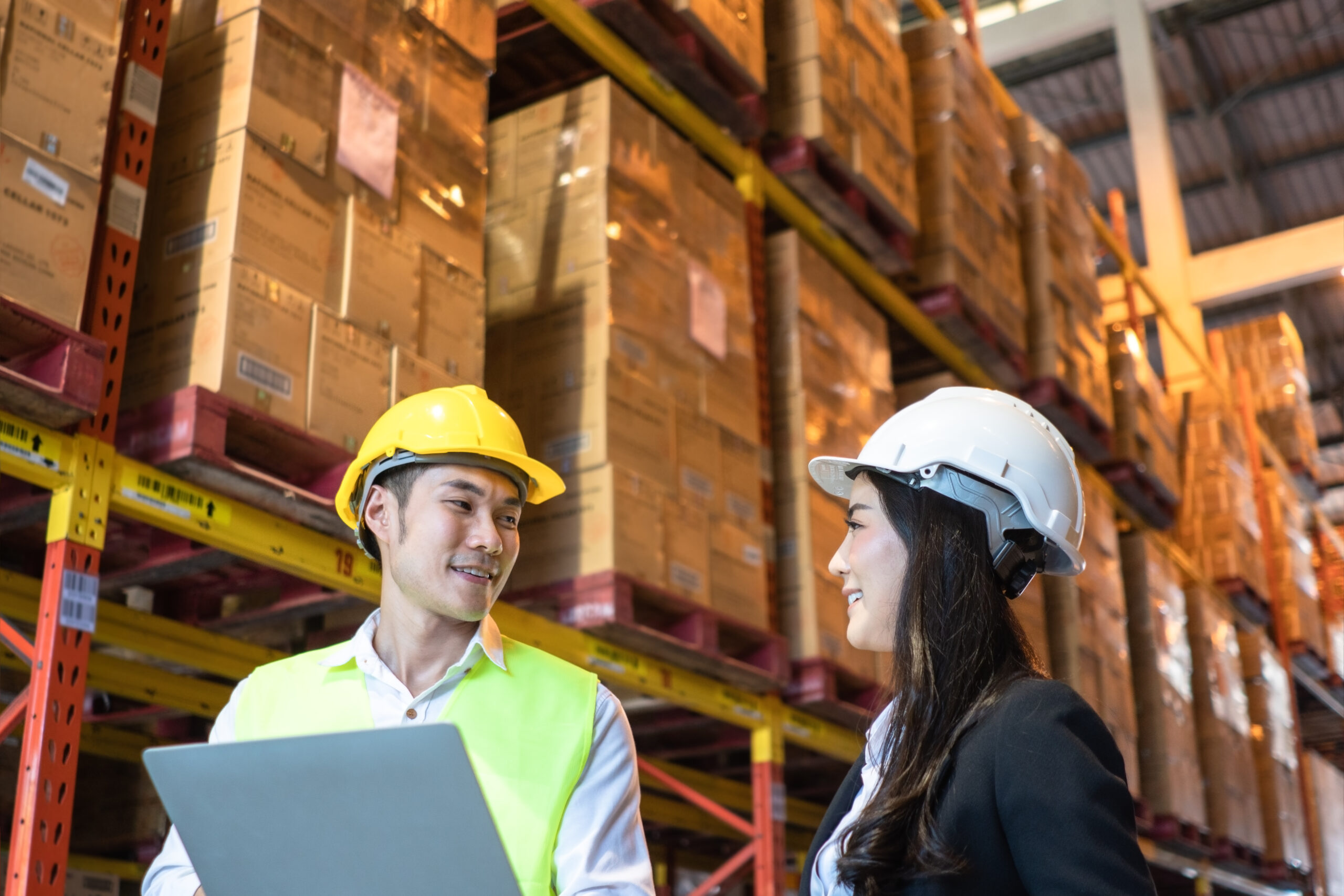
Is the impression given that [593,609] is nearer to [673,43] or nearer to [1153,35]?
[673,43]

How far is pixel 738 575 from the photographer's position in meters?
5.08

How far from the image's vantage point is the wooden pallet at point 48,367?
9.64 feet

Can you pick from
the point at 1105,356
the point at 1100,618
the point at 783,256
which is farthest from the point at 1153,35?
the point at 783,256

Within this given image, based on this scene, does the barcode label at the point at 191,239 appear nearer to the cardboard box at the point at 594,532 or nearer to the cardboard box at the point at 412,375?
the cardboard box at the point at 412,375

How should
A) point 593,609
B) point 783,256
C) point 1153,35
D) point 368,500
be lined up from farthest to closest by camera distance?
point 1153,35 < point 783,256 < point 593,609 < point 368,500

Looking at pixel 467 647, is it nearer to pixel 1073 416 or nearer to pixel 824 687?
pixel 824 687

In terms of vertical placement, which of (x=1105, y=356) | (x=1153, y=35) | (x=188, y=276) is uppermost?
(x=1153, y=35)

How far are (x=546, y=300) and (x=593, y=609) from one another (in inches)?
44.0

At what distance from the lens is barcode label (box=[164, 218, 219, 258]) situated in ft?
11.5

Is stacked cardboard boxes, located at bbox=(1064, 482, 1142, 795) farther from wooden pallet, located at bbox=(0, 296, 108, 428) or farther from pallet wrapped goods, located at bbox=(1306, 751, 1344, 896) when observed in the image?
wooden pallet, located at bbox=(0, 296, 108, 428)

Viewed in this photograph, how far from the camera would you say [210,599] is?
4.54 meters

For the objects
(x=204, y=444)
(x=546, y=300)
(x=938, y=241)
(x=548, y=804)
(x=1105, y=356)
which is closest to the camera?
(x=548, y=804)

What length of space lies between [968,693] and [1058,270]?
726cm

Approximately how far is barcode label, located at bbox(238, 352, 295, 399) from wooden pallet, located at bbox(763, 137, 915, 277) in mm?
3214
